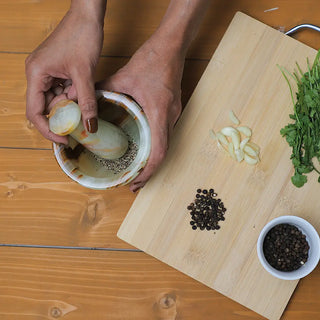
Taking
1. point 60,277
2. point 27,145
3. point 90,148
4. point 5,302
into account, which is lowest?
point 5,302

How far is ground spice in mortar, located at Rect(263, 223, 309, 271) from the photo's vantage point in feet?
3.23

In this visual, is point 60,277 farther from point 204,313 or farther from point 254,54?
point 254,54

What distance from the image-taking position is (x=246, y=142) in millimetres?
1033

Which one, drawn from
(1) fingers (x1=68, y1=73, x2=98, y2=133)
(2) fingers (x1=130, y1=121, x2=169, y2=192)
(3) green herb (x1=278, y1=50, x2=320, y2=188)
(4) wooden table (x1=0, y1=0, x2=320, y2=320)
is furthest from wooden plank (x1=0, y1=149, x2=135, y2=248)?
(3) green herb (x1=278, y1=50, x2=320, y2=188)

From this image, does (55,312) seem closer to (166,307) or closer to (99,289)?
(99,289)

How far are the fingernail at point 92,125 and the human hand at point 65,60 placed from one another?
9cm

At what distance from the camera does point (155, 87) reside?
0.96m

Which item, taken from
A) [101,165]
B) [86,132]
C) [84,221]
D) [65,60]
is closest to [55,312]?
[84,221]

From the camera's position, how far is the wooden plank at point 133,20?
3.63ft

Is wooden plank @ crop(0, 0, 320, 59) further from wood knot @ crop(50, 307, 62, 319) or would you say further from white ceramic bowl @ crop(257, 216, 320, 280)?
wood knot @ crop(50, 307, 62, 319)

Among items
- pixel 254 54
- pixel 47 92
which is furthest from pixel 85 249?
pixel 254 54

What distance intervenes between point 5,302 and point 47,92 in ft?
1.77

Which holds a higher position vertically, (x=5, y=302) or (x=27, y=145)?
(x=27, y=145)

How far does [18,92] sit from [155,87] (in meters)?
0.40
